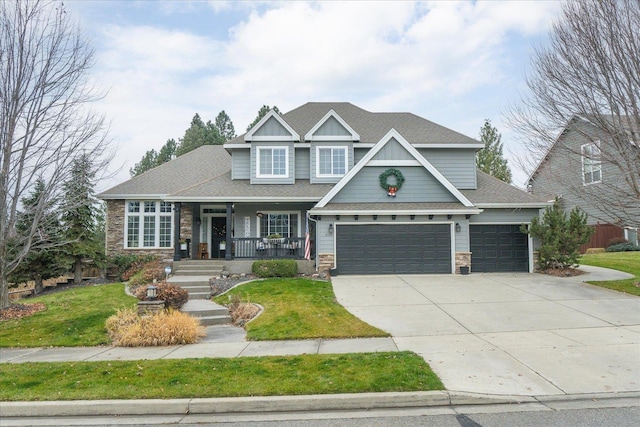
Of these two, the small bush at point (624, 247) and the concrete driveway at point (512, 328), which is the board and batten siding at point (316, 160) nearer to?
the concrete driveway at point (512, 328)

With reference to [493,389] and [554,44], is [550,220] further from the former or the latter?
[493,389]

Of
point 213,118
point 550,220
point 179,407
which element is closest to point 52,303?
point 179,407

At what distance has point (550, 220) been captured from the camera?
15.6m

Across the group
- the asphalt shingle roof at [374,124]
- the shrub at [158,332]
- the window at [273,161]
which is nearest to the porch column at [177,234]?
the window at [273,161]

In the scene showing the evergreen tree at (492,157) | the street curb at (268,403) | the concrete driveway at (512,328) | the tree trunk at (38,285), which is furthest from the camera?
the evergreen tree at (492,157)

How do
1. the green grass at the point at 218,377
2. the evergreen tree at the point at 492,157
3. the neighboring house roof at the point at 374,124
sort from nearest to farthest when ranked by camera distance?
the green grass at the point at 218,377 → the neighboring house roof at the point at 374,124 → the evergreen tree at the point at 492,157

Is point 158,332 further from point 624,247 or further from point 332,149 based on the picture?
point 624,247

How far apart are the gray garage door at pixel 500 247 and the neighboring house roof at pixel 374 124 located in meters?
4.47

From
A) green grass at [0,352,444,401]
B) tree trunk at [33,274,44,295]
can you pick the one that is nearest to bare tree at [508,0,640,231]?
green grass at [0,352,444,401]

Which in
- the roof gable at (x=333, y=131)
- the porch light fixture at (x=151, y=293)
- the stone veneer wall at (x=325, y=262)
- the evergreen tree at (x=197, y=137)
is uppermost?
the evergreen tree at (x=197, y=137)

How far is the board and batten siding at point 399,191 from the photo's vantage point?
16422 millimetres

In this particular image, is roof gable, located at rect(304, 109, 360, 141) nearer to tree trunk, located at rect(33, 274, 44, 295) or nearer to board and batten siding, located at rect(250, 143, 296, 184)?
board and batten siding, located at rect(250, 143, 296, 184)

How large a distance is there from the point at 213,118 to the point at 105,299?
4135cm

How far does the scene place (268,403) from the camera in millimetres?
5000
